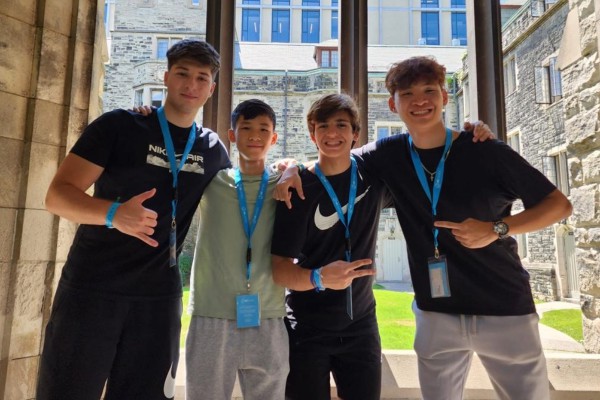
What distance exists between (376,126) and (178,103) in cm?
326

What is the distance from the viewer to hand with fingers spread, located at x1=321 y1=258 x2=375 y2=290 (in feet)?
4.03

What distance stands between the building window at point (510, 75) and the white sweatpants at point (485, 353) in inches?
391

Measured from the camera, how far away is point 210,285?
1361 mm

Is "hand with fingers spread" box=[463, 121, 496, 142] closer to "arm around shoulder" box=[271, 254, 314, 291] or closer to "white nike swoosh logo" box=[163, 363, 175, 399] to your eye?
"arm around shoulder" box=[271, 254, 314, 291]

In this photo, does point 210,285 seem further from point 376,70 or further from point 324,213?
point 376,70

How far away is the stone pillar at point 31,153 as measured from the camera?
1637 mm

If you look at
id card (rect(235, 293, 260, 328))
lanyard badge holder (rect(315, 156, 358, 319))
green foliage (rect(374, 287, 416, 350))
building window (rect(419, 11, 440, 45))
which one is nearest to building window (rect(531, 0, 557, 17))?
green foliage (rect(374, 287, 416, 350))

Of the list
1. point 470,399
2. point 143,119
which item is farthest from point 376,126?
point 143,119

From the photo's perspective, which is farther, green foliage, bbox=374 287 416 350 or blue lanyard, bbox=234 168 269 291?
green foliage, bbox=374 287 416 350

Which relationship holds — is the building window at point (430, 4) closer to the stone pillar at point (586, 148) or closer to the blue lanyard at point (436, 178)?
the stone pillar at point (586, 148)

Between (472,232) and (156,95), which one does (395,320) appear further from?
(156,95)

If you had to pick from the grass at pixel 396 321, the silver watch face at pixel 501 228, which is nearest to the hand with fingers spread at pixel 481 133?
the silver watch face at pixel 501 228

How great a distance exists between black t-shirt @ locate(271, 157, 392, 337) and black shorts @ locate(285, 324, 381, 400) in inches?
1.4

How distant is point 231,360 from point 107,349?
0.38m
